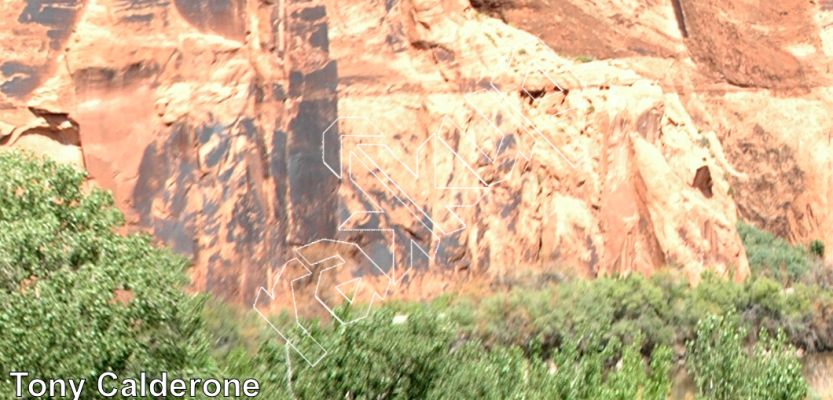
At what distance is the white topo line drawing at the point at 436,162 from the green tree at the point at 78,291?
228cm

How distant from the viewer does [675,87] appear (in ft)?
74.3

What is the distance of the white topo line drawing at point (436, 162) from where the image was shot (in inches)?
637

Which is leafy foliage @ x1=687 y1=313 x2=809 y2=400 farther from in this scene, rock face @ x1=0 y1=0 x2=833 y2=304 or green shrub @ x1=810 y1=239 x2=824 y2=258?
green shrub @ x1=810 y1=239 x2=824 y2=258

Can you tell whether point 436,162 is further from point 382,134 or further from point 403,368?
point 403,368

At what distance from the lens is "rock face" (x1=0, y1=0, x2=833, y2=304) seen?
1482 cm

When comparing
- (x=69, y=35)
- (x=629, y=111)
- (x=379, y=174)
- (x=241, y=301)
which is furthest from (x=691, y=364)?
(x=69, y=35)

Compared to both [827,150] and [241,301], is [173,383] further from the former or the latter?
[827,150]

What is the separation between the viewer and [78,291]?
466 inches

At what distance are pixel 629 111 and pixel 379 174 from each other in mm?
5135

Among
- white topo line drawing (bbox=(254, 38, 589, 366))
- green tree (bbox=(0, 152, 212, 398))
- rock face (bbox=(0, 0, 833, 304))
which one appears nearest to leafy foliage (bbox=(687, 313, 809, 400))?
rock face (bbox=(0, 0, 833, 304))

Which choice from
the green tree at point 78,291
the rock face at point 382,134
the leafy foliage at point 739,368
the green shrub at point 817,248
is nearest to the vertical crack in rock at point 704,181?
the rock face at point 382,134

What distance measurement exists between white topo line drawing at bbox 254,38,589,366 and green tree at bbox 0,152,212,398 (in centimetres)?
228

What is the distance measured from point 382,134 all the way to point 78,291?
254 inches

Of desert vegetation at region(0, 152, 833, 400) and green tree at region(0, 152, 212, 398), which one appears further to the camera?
desert vegetation at region(0, 152, 833, 400)
